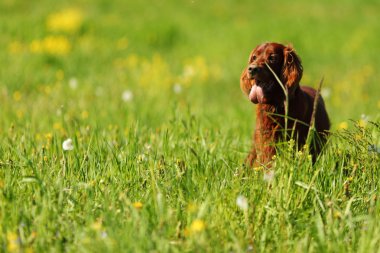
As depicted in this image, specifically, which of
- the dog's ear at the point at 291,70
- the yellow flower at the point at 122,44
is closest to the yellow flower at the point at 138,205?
the dog's ear at the point at 291,70

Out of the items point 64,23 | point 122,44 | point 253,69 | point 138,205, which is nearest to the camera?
point 138,205

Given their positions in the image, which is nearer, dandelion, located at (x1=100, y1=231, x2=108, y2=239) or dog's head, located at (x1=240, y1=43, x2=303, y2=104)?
dandelion, located at (x1=100, y1=231, x2=108, y2=239)

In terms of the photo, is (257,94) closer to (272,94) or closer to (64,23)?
(272,94)

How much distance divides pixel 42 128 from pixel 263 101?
2173mm

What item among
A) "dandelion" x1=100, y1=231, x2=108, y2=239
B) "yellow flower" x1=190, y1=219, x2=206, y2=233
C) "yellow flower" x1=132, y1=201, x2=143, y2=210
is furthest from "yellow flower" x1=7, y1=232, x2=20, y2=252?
"yellow flower" x1=190, y1=219, x2=206, y2=233

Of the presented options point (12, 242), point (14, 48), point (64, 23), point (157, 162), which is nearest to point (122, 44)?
point (64, 23)

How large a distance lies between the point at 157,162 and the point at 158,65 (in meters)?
5.69

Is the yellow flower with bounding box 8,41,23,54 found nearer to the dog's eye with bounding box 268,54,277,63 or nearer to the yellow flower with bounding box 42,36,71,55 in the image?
the yellow flower with bounding box 42,36,71,55

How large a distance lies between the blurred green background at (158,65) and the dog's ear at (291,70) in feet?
3.80

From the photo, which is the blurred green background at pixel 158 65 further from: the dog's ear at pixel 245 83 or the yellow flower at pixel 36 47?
the dog's ear at pixel 245 83

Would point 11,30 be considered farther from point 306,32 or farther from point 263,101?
point 263,101

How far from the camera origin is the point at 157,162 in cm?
348

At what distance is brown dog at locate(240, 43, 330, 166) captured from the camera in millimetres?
3855

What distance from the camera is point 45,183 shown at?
9.21 ft
